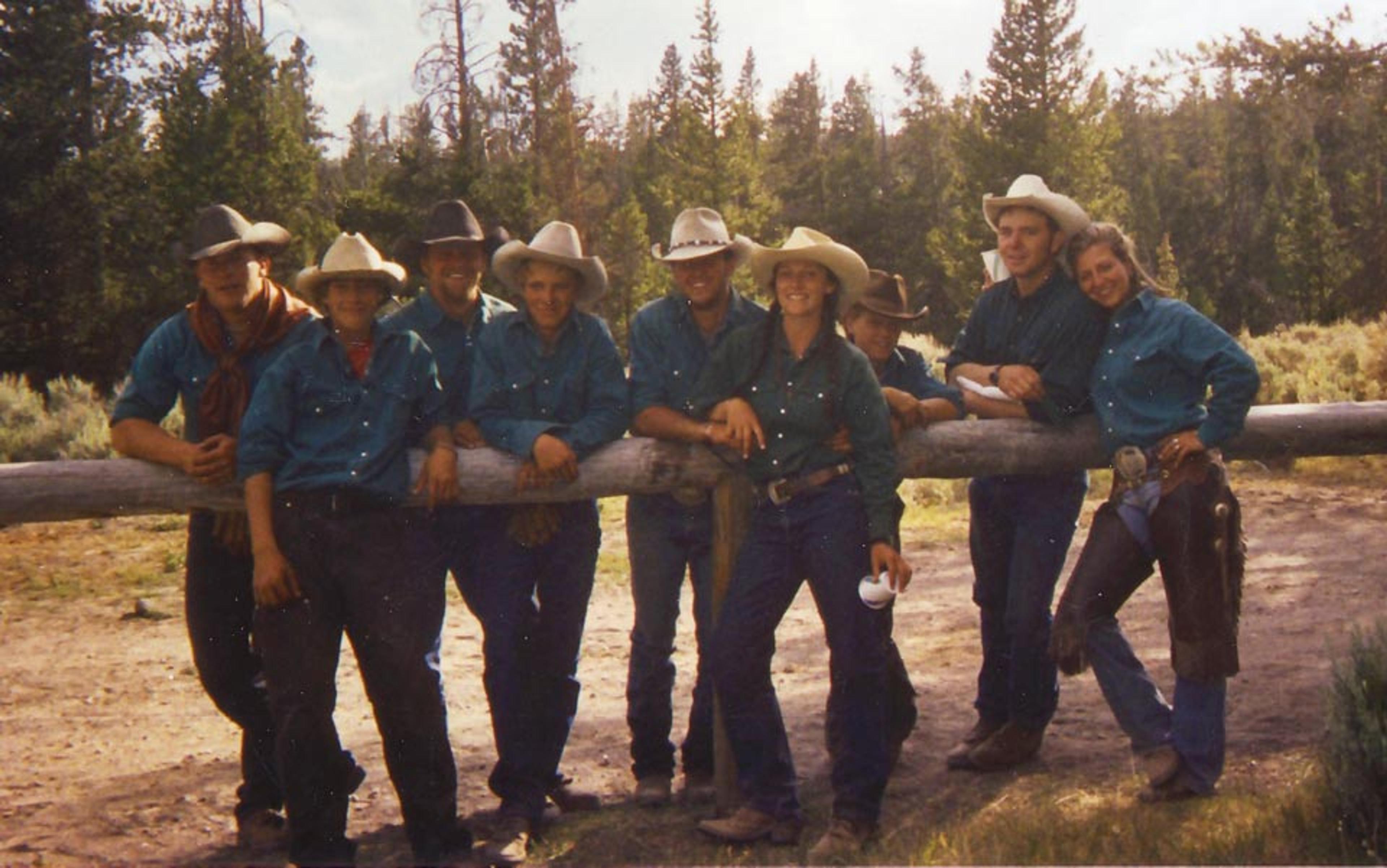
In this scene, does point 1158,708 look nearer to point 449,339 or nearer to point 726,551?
point 726,551

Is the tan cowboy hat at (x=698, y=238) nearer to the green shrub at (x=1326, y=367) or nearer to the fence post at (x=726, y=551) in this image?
the fence post at (x=726, y=551)

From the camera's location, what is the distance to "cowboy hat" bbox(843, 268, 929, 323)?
214 inches

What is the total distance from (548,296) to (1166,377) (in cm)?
238

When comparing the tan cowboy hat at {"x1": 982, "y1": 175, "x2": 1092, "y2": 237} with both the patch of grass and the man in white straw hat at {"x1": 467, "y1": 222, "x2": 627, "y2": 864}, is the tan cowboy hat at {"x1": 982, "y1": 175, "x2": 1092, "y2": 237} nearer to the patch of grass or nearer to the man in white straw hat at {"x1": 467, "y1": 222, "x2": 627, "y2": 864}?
the man in white straw hat at {"x1": 467, "y1": 222, "x2": 627, "y2": 864}

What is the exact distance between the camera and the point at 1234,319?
49125mm

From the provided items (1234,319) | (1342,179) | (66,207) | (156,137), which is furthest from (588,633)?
(1342,179)

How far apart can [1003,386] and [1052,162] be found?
37.1 m

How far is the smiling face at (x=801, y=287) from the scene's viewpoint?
185 inches

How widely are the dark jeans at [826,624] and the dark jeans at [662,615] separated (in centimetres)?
51

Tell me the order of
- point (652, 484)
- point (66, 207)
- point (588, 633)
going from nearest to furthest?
point (652, 484) < point (588, 633) < point (66, 207)

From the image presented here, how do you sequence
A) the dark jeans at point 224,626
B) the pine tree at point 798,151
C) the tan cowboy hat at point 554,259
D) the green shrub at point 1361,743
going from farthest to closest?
1. the pine tree at point 798,151
2. the tan cowboy hat at point 554,259
3. the dark jeans at point 224,626
4. the green shrub at point 1361,743

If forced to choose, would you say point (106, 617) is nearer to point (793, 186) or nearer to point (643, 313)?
point (643, 313)

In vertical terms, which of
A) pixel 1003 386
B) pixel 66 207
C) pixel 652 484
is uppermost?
pixel 66 207

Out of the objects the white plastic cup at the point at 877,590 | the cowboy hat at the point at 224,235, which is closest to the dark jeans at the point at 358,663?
the cowboy hat at the point at 224,235
